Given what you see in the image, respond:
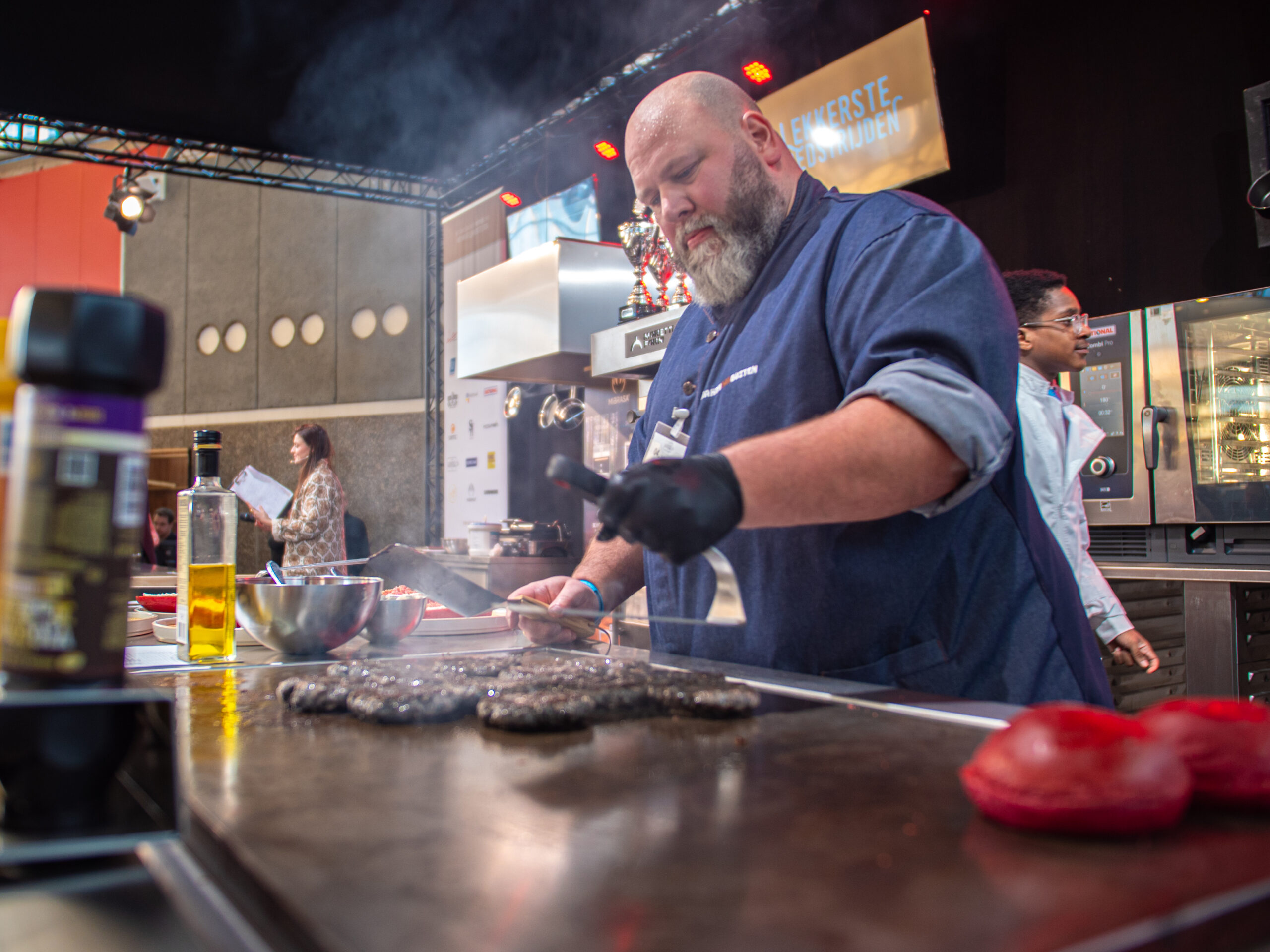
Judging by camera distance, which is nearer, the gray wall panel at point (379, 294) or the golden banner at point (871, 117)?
the golden banner at point (871, 117)

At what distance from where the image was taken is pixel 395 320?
27.7 ft

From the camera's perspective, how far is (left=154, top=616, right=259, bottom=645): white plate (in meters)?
1.41

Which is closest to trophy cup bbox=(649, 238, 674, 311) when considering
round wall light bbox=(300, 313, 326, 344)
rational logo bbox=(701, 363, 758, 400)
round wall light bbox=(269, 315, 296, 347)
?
rational logo bbox=(701, 363, 758, 400)

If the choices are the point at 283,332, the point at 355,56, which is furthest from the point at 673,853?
the point at 283,332

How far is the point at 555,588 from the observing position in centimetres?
149

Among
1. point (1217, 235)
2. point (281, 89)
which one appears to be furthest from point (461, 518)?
point (1217, 235)

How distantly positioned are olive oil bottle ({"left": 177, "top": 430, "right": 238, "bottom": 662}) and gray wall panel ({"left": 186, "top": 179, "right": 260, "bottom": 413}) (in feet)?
29.4

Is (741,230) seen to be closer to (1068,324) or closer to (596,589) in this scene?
(596,589)

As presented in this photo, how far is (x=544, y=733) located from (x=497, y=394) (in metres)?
5.59

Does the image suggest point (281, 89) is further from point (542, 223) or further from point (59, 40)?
point (542, 223)

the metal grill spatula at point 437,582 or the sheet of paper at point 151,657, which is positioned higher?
the metal grill spatula at point 437,582

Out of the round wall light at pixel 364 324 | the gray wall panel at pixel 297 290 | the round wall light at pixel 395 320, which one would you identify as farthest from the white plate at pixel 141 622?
the gray wall panel at pixel 297 290

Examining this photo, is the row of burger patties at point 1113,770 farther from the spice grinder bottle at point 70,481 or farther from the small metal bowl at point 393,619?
the small metal bowl at point 393,619

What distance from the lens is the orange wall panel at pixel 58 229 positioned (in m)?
9.99
